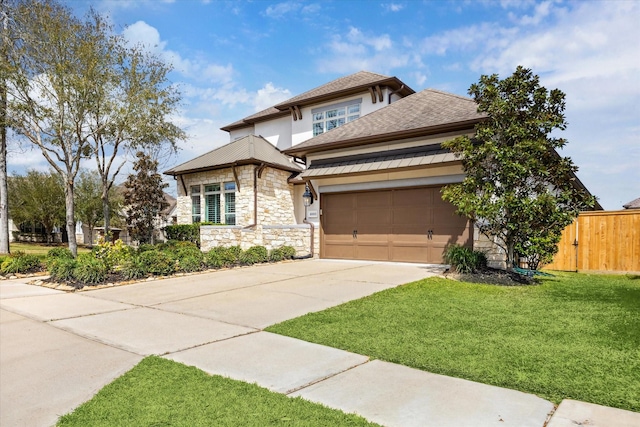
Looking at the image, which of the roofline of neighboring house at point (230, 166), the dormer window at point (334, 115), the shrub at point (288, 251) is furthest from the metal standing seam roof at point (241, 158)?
the shrub at point (288, 251)

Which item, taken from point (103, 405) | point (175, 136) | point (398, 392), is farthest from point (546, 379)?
point (175, 136)

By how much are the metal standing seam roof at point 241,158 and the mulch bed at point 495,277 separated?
10.1 metres

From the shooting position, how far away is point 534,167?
27.1 ft

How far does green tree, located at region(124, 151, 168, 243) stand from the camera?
72.9ft

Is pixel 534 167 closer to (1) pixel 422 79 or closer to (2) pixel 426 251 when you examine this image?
(2) pixel 426 251

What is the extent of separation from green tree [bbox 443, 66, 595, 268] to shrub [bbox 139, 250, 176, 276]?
25.5 ft

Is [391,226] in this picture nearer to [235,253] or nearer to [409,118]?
[409,118]

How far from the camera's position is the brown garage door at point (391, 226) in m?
11.7

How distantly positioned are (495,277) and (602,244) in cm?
360

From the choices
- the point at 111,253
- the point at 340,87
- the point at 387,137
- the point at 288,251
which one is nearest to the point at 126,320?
the point at 111,253

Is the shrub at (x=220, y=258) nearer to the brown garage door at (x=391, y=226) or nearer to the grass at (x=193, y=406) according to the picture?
the brown garage door at (x=391, y=226)

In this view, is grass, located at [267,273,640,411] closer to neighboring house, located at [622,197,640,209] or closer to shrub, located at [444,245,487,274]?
shrub, located at [444,245,487,274]

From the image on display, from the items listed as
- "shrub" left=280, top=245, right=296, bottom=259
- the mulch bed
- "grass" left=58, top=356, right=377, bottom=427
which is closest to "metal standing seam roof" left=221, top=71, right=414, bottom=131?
"shrub" left=280, top=245, right=296, bottom=259

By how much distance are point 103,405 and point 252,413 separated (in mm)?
1265
